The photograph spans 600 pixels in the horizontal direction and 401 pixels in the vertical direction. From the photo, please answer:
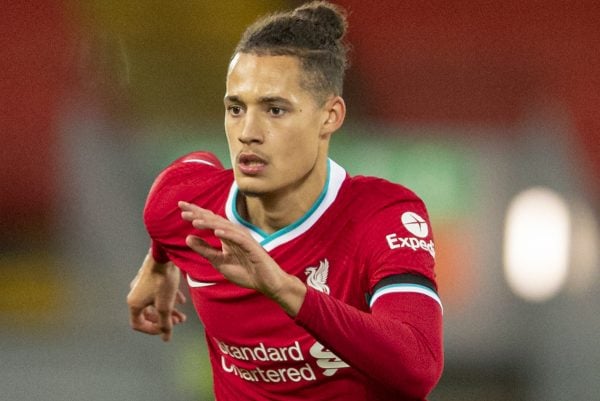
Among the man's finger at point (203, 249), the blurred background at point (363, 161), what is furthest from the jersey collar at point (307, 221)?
the blurred background at point (363, 161)

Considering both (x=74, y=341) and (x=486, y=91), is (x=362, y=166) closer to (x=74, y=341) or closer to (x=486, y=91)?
(x=486, y=91)

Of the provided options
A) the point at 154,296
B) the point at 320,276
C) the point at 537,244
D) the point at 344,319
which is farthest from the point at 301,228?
the point at 537,244

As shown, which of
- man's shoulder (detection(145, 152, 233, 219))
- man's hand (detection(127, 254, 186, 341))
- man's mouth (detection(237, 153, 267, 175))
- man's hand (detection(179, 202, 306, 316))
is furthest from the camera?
man's hand (detection(127, 254, 186, 341))

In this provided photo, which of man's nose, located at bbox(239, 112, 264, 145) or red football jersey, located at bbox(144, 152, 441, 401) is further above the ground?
man's nose, located at bbox(239, 112, 264, 145)

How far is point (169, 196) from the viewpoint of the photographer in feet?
7.66

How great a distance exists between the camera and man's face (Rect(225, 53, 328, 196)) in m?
1.94

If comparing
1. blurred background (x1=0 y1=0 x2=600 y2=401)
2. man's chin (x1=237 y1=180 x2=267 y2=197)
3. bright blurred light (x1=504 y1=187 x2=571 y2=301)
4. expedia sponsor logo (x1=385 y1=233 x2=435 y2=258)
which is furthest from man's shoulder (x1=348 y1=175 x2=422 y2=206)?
bright blurred light (x1=504 y1=187 x2=571 y2=301)

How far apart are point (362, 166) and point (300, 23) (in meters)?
2.28

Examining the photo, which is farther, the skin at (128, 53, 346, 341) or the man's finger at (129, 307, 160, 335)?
the man's finger at (129, 307, 160, 335)

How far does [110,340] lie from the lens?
423 cm

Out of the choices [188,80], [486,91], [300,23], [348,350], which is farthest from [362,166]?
[348,350]

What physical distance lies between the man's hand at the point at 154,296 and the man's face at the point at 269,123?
0.63m

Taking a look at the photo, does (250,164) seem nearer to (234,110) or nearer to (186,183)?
(234,110)

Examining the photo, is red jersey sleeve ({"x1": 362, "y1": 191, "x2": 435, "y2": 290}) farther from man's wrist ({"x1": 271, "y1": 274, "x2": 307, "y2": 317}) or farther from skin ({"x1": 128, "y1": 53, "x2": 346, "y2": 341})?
man's wrist ({"x1": 271, "y1": 274, "x2": 307, "y2": 317})
